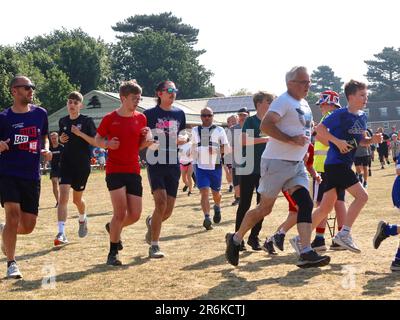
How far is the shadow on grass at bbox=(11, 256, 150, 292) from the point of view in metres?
6.77

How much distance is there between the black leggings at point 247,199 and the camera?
894 cm

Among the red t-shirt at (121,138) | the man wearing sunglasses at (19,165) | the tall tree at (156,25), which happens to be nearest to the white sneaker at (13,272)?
the man wearing sunglasses at (19,165)

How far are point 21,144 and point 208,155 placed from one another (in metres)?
5.08

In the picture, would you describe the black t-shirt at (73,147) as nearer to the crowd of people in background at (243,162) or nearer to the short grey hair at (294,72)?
the crowd of people in background at (243,162)

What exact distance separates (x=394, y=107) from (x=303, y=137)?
117972mm

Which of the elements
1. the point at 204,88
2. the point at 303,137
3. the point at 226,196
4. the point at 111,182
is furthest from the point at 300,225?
the point at 204,88

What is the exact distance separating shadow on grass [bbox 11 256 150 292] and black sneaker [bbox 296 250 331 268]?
2.24 meters

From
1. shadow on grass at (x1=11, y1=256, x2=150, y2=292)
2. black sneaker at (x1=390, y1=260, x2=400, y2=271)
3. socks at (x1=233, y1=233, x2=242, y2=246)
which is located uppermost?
socks at (x1=233, y1=233, x2=242, y2=246)

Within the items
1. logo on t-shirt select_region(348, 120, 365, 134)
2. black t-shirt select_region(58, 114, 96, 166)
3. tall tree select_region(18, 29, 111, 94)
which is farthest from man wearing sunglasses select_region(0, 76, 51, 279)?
tall tree select_region(18, 29, 111, 94)

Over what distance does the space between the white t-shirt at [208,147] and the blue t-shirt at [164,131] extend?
10.3 feet

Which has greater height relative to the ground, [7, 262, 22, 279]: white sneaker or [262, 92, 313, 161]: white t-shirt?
[262, 92, 313, 161]: white t-shirt

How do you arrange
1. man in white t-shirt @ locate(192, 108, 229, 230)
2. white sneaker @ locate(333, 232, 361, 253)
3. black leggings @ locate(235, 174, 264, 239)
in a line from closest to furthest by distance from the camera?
white sneaker @ locate(333, 232, 361, 253) → black leggings @ locate(235, 174, 264, 239) → man in white t-shirt @ locate(192, 108, 229, 230)

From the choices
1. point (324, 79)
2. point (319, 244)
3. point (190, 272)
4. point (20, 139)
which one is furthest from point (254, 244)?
point (324, 79)

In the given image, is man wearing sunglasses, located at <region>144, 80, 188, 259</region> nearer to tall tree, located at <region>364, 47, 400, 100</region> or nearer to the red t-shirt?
the red t-shirt
